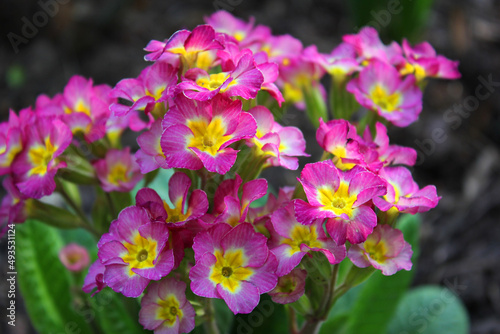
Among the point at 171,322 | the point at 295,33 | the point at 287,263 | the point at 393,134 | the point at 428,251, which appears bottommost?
the point at 428,251

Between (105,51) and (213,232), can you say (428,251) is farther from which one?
(105,51)

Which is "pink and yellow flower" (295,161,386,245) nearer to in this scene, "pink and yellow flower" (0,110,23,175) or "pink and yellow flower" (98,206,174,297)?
"pink and yellow flower" (98,206,174,297)

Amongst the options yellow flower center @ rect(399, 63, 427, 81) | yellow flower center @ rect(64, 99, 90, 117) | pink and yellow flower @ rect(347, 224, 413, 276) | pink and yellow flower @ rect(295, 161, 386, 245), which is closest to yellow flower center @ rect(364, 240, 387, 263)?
pink and yellow flower @ rect(347, 224, 413, 276)

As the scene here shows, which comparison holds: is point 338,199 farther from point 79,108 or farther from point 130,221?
point 79,108

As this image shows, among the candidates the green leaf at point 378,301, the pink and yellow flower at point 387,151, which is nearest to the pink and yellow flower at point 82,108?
the pink and yellow flower at point 387,151

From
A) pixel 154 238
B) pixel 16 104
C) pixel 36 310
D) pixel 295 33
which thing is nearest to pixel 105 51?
pixel 16 104

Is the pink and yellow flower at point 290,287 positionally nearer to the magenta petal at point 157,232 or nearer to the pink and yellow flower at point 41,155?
the magenta petal at point 157,232

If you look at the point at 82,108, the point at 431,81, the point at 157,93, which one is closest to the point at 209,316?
the point at 157,93
